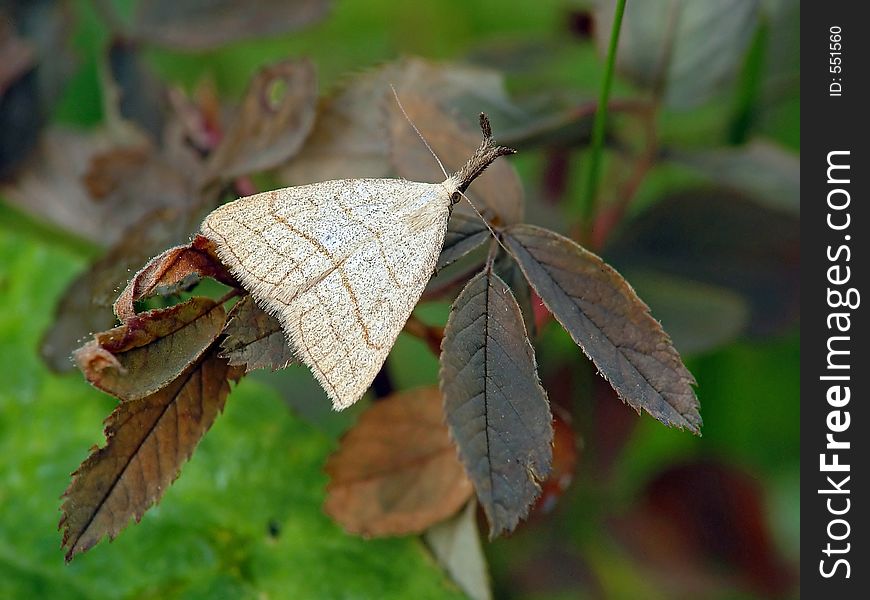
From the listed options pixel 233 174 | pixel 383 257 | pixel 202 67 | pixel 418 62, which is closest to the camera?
pixel 383 257

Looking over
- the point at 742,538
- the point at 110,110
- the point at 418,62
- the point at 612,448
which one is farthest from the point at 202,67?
the point at 742,538

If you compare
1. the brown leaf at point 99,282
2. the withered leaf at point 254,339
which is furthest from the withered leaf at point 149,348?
the brown leaf at point 99,282

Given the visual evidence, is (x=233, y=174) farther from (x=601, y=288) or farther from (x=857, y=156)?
(x=857, y=156)

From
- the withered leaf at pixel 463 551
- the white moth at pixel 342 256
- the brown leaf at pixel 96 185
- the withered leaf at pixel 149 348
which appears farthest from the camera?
the brown leaf at pixel 96 185

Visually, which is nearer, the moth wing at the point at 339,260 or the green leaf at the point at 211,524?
the moth wing at the point at 339,260

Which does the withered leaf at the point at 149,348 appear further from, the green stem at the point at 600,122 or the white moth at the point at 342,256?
the green stem at the point at 600,122

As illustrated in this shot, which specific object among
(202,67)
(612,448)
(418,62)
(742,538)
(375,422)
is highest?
(418,62)

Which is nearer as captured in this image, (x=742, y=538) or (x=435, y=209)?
(x=435, y=209)
